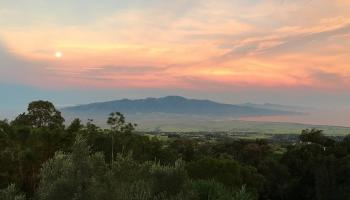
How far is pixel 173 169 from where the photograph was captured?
2436 centimetres

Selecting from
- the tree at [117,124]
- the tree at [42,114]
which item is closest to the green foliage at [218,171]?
the tree at [117,124]

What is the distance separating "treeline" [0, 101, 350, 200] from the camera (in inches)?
818

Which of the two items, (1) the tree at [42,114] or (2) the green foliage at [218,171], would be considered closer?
(2) the green foliage at [218,171]

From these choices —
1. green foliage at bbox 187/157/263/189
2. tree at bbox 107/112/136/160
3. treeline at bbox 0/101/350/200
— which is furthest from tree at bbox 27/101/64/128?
green foliage at bbox 187/157/263/189

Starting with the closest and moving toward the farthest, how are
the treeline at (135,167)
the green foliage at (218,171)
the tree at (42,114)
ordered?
the treeline at (135,167)
the green foliage at (218,171)
the tree at (42,114)

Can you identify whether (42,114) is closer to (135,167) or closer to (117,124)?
(117,124)

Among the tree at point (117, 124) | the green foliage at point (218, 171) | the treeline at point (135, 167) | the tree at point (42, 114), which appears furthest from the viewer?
the tree at point (42, 114)

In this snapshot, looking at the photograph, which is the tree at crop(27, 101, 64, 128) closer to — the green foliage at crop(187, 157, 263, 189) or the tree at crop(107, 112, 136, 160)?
the tree at crop(107, 112, 136, 160)

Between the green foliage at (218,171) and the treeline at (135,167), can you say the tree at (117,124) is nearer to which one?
the treeline at (135,167)

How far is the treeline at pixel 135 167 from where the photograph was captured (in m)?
20.8

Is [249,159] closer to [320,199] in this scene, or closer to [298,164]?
[298,164]

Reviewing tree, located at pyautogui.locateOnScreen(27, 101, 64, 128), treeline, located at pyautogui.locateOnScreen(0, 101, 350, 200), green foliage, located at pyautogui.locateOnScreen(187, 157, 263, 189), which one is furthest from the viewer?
tree, located at pyautogui.locateOnScreen(27, 101, 64, 128)

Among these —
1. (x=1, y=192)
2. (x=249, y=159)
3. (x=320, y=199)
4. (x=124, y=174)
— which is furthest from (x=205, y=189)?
(x=249, y=159)

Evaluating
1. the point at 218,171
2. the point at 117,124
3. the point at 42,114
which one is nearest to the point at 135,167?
the point at 218,171
